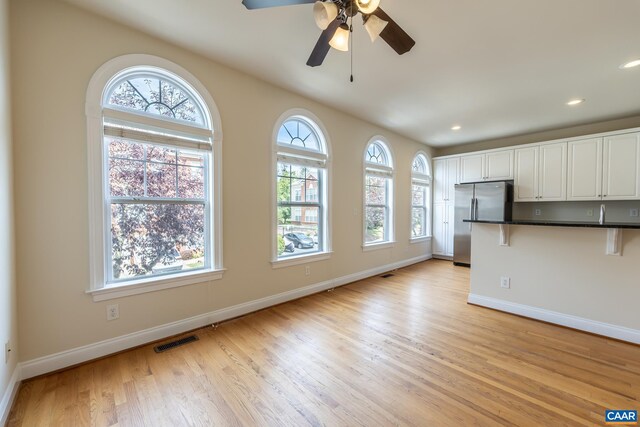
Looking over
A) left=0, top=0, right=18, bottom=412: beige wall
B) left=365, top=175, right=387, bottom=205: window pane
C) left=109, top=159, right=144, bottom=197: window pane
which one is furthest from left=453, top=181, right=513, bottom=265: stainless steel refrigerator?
left=0, top=0, right=18, bottom=412: beige wall

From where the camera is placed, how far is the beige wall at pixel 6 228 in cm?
158

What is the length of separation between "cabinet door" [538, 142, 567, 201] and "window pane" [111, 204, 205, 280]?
5789 millimetres

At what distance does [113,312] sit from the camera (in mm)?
2211

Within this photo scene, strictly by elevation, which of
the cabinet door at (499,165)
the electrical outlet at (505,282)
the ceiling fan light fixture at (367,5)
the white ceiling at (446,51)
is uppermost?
the white ceiling at (446,51)

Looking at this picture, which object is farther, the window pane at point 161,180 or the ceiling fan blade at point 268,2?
the window pane at point 161,180

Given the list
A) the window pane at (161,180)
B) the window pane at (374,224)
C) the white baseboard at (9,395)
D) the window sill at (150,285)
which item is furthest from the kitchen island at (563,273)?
the white baseboard at (9,395)

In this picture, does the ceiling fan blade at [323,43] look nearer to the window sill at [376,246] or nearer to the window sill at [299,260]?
the window sill at [299,260]

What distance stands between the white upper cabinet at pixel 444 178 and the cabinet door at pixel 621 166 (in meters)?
2.30

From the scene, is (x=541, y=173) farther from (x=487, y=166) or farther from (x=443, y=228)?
(x=443, y=228)

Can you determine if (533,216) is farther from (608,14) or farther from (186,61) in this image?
(186,61)

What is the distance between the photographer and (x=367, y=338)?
8.20ft

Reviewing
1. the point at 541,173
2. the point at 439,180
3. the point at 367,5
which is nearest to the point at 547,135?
the point at 541,173

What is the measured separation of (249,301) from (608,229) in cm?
376

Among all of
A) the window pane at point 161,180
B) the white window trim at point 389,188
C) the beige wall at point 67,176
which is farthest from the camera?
the white window trim at point 389,188
